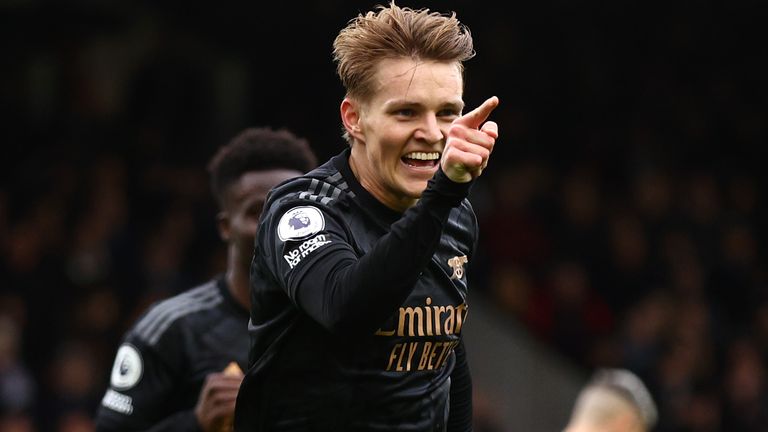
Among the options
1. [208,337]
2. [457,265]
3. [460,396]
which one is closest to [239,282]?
[208,337]

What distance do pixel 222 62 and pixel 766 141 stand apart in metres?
4.85

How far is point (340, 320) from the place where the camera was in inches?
118

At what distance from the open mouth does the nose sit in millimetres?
44

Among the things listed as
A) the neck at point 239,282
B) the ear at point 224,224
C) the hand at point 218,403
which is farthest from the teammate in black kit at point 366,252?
the ear at point 224,224

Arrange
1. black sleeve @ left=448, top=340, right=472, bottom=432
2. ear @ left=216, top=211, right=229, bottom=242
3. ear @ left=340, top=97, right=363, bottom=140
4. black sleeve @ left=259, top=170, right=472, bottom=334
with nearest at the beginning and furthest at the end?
black sleeve @ left=259, top=170, right=472, bottom=334 < ear @ left=340, top=97, right=363, bottom=140 < black sleeve @ left=448, top=340, right=472, bottom=432 < ear @ left=216, top=211, right=229, bottom=242

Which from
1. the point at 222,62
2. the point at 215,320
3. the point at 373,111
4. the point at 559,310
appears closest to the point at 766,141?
the point at 559,310

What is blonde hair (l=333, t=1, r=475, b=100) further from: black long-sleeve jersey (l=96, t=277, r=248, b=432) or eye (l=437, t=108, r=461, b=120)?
black long-sleeve jersey (l=96, t=277, r=248, b=432)

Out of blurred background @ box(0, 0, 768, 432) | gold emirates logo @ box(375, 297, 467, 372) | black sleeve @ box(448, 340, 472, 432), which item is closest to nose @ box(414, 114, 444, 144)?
gold emirates logo @ box(375, 297, 467, 372)

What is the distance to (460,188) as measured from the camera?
9.89 feet

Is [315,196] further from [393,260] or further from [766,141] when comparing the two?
[766,141]

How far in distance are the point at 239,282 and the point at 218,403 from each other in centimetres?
54

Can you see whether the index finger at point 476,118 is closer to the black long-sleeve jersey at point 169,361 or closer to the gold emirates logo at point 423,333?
the gold emirates logo at point 423,333

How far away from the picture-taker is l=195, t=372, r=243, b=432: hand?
4117 millimetres

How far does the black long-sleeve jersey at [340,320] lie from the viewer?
9.95 ft
